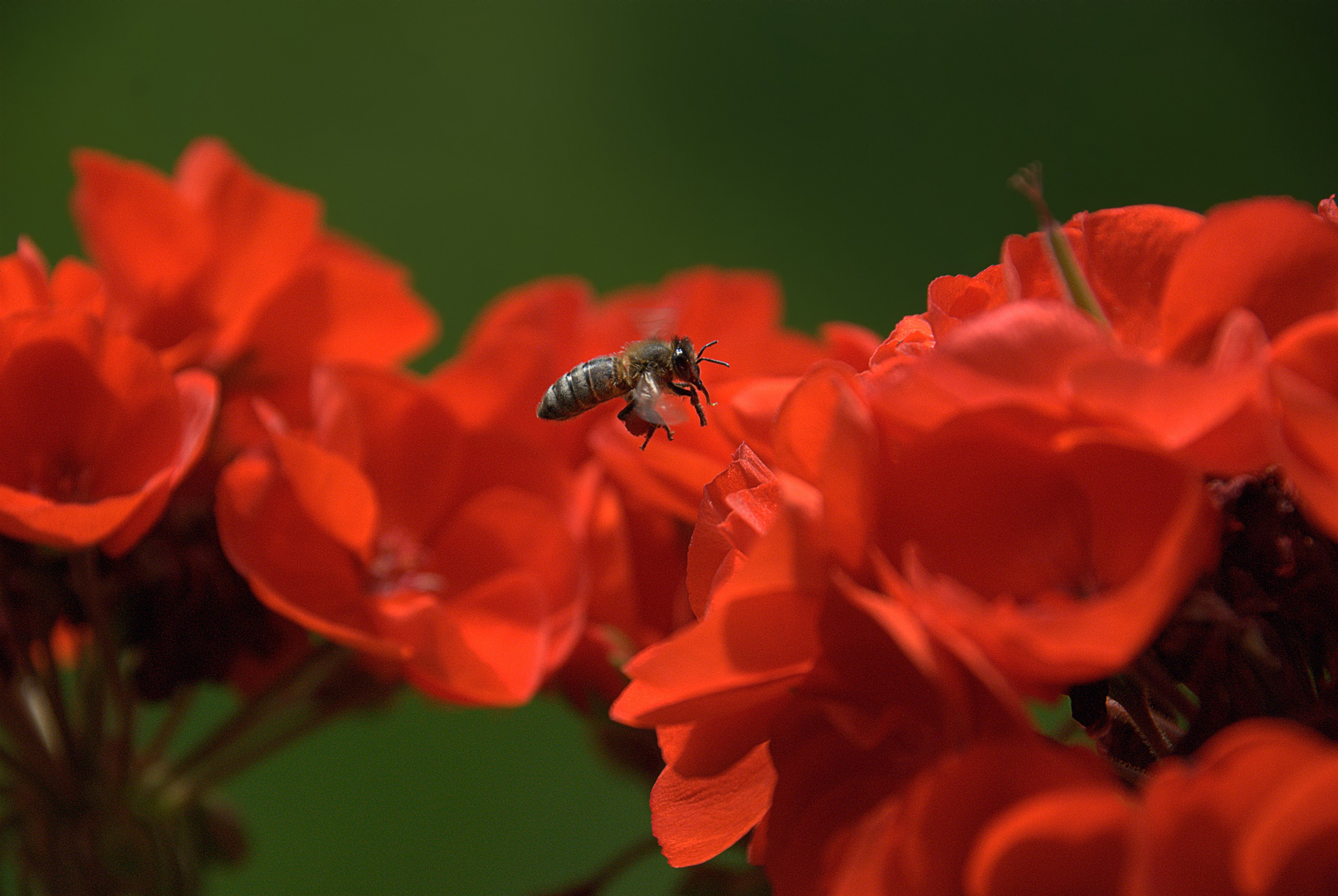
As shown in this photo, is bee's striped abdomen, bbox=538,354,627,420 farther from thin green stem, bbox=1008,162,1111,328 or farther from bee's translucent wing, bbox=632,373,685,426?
thin green stem, bbox=1008,162,1111,328

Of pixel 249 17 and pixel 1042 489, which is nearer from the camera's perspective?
pixel 1042 489

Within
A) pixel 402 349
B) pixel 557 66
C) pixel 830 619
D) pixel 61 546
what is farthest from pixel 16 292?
pixel 557 66

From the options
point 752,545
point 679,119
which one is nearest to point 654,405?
point 752,545

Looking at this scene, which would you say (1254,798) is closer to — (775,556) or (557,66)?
(775,556)

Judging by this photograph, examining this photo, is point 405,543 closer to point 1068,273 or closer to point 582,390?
point 582,390

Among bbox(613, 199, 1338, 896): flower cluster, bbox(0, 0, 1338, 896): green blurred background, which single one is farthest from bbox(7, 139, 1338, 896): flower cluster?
bbox(0, 0, 1338, 896): green blurred background

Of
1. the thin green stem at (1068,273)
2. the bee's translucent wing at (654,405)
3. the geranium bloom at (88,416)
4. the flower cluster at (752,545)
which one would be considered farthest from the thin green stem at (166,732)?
the thin green stem at (1068,273)
